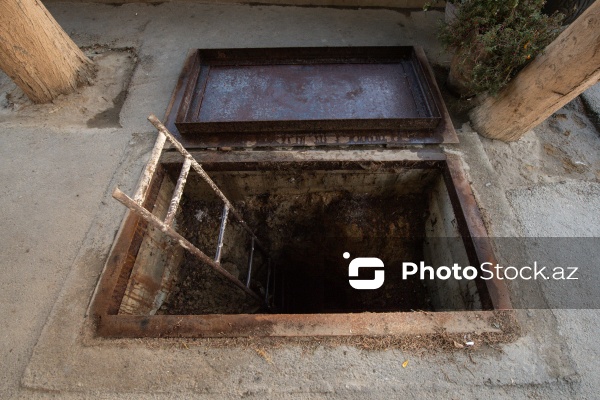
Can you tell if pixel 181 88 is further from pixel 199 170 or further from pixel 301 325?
pixel 301 325

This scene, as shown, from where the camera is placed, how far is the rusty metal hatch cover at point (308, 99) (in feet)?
9.93

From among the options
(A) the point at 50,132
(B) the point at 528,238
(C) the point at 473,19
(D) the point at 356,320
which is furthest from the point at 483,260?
(A) the point at 50,132

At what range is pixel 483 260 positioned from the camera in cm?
237

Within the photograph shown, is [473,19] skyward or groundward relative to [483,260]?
skyward

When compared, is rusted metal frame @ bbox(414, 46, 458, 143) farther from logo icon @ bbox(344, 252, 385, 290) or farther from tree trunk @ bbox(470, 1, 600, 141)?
logo icon @ bbox(344, 252, 385, 290)

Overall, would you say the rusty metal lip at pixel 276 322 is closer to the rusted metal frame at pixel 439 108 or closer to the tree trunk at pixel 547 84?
the rusted metal frame at pixel 439 108

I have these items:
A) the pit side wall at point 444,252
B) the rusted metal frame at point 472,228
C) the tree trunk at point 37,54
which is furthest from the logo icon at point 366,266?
the tree trunk at point 37,54

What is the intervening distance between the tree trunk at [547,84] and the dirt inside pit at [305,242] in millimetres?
958

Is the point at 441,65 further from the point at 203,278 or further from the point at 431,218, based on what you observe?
the point at 203,278

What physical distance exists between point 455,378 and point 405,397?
0.34m

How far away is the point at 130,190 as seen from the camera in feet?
9.58

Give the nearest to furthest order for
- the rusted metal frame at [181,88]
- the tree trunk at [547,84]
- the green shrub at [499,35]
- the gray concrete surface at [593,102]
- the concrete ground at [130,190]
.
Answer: the concrete ground at [130,190] → the tree trunk at [547,84] → the green shrub at [499,35] → the rusted metal frame at [181,88] → the gray concrete surface at [593,102]

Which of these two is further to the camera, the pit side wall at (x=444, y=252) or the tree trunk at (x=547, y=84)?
the pit side wall at (x=444, y=252)

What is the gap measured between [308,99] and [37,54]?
272cm
